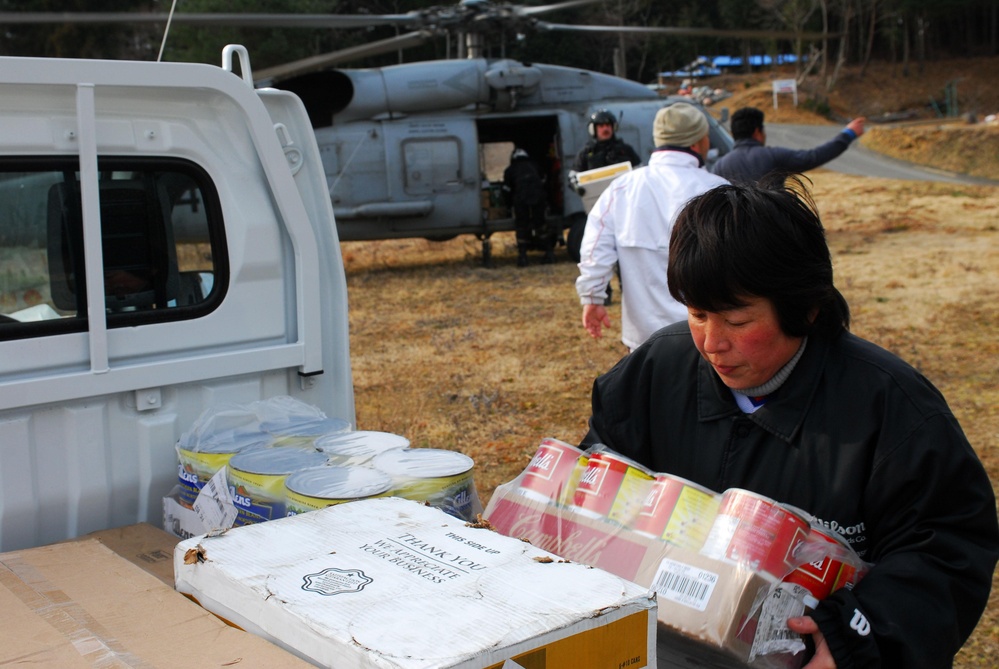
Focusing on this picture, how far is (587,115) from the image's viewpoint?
1298 centimetres

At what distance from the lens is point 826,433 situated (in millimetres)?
1811

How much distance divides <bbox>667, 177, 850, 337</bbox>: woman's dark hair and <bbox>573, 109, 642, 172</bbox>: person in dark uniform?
7757 mm

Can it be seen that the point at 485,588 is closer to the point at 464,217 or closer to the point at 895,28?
the point at 464,217

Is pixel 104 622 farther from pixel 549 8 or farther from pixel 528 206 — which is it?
pixel 528 206

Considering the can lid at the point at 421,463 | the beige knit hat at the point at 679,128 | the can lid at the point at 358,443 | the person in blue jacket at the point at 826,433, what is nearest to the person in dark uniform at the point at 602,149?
the beige knit hat at the point at 679,128

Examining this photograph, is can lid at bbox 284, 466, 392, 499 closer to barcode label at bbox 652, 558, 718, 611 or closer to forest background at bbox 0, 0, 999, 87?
barcode label at bbox 652, 558, 718, 611

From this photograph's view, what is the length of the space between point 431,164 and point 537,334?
4.23 meters

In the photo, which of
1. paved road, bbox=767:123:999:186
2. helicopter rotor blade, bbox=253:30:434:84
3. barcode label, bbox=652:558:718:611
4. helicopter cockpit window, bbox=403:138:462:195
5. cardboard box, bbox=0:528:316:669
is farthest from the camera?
paved road, bbox=767:123:999:186

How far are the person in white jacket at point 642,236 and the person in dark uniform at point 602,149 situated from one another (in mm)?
5050

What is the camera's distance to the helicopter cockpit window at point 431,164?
40.7ft

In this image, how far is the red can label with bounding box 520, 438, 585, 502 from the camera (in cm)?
184

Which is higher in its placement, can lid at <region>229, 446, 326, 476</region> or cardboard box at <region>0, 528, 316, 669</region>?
can lid at <region>229, 446, 326, 476</region>

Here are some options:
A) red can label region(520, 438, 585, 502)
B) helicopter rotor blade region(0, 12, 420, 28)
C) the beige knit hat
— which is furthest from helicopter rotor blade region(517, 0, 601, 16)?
red can label region(520, 438, 585, 502)

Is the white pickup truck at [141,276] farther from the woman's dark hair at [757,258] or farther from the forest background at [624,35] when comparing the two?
the forest background at [624,35]
